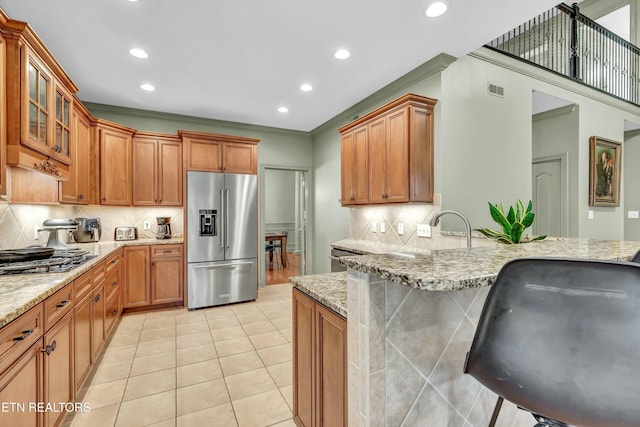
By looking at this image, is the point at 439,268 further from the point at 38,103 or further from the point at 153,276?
the point at 153,276

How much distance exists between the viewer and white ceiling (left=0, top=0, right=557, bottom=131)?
222cm

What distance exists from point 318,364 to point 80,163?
3460mm

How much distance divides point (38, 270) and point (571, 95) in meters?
5.86

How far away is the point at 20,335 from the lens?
4.16 ft

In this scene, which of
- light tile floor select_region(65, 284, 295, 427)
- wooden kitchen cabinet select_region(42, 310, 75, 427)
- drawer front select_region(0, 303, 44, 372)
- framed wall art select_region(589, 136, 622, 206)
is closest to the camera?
drawer front select_region(0, 303, 44, 372)

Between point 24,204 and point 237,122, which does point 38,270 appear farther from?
point 237,122

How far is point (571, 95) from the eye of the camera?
3947 mm

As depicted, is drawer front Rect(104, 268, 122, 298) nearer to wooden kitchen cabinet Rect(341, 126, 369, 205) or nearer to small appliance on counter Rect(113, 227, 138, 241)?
small appliance on counter Rect(113, 227, 138, 241)

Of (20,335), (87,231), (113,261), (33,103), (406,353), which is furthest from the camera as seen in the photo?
(87,231)

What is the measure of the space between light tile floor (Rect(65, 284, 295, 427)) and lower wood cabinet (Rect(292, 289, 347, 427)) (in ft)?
1.35

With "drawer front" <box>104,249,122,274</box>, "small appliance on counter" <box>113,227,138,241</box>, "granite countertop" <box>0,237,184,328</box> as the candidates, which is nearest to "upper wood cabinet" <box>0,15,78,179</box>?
"granite countertop" <box>0,237,184,328</box>

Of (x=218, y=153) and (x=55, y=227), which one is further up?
(x=218, y=153)

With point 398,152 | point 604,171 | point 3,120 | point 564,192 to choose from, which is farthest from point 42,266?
point 604,171

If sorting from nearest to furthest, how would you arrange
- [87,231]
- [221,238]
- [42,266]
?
[42,266] < [87,231] < [221,238]
